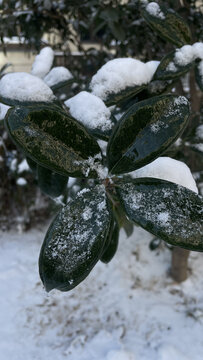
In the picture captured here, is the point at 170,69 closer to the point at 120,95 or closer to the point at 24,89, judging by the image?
the point at 120,95

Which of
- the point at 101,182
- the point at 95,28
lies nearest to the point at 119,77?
the point at 101,182

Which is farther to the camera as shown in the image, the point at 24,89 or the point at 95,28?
the point at 95,28

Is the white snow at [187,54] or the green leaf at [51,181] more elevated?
the white snow at [187,54]

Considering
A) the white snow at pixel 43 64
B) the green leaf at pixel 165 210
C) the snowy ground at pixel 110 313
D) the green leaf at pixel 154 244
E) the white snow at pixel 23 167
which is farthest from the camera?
the white snow at pixel 23 167

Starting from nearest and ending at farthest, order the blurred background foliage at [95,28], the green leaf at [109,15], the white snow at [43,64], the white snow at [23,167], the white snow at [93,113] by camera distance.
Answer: the white snow at [93,113]
the white snow at [43,64]
the green leaf at [109,15]
the blurred background foliage at [95,28]
the white snow at [23,167]

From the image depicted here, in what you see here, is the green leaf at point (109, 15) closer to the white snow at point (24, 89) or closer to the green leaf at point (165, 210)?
the white snow at point (24, 89)

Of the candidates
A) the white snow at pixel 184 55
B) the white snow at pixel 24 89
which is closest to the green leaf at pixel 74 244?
the white snow at pixel 24 89

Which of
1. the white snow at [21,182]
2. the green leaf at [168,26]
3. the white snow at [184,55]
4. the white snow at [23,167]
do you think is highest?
the green leaf at [168,26]
